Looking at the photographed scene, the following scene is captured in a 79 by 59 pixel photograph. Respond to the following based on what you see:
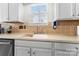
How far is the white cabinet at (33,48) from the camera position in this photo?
2.07 metres

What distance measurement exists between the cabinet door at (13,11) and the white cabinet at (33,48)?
63 cm

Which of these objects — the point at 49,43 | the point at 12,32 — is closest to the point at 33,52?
the point at 49,43

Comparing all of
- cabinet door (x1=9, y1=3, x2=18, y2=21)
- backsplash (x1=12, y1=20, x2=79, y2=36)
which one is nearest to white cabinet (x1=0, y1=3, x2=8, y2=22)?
cabinet door (x1=9, y1=3, x2=18, y2=21)

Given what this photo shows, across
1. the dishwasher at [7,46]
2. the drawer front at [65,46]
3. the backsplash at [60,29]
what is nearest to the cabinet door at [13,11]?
the backsplash at [60,29]

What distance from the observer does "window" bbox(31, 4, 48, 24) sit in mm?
2707

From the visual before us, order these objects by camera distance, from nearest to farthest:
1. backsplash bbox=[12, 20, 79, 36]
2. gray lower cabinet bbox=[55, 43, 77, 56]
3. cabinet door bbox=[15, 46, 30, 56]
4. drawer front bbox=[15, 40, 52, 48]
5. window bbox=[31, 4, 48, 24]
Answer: gray lower cabinet bbox=[55, 43, 77, 56] → drawer front bbox=[15, 40, 52, 48] → cabinet door bbox=[15, 46, 30, 56] → backsplash bbox=[12, 20, 79, 36] → window bbox=[31, 4, 48, 24]

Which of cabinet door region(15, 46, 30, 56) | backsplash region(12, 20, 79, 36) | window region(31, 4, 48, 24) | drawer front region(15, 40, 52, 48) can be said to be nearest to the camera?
drawer front region(15, 40, 52, 48)

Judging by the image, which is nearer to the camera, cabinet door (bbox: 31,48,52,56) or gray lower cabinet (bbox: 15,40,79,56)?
gray lower cabinet (bbox: 15,40,79,56)

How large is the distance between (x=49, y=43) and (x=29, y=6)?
3.57ft

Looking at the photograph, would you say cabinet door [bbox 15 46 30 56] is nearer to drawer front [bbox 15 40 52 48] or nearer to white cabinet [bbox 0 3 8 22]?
drawer front [bbox 15 40 52 48]

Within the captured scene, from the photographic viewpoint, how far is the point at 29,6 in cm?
279

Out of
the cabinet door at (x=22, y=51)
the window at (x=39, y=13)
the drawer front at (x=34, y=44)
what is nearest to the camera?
the drawer front at (x=34, y=44)

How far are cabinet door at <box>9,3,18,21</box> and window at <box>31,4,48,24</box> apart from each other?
36 cm

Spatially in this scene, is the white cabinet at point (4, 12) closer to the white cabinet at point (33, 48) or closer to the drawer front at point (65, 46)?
the white cabinet at point (33, 48)
